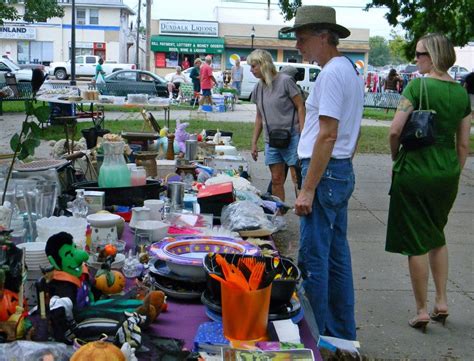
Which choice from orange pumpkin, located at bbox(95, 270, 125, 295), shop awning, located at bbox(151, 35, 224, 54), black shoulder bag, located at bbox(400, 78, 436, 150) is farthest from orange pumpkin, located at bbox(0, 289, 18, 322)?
shop awning, located at bbox(151, 35, 224, 54)

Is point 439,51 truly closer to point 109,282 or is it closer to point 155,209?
point 155,209

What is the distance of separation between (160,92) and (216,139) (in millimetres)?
19195

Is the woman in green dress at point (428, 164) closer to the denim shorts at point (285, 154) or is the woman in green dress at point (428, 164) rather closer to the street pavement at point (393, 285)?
the street pavement at point (393, 285)

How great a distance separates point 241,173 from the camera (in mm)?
5301

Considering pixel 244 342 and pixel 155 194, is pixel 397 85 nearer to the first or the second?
pixel 155 194

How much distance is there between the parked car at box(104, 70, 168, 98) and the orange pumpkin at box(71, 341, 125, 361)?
Result: 23.7 meters

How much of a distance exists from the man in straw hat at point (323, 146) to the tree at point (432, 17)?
8609mm

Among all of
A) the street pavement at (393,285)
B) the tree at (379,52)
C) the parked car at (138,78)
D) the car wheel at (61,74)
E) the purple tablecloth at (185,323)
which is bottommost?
the street pavement at (393,285)

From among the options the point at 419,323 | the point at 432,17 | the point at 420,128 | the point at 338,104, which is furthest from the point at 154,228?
the point at 432,17

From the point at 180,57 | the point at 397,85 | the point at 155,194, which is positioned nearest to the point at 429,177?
the point at 155,194

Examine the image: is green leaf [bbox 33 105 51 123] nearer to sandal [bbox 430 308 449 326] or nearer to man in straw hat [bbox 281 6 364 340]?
man in straw hat [bbox 281 6 364 340]

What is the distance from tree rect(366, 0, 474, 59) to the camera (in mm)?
11328

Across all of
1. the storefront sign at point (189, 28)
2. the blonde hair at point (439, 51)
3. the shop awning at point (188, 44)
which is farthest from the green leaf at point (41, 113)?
the storefront sign at point (189, 28)

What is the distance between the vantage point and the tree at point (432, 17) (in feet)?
37.2
